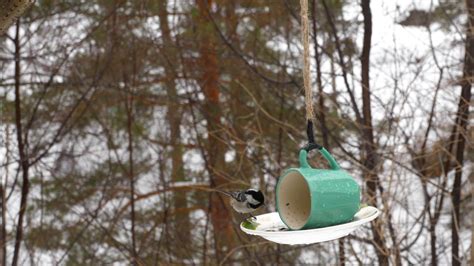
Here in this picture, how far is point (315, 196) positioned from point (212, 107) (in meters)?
4.24

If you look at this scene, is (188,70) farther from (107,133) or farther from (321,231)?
(321,231)

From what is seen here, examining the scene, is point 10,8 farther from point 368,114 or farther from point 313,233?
point 368,114

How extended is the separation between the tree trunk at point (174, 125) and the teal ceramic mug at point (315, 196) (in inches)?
143

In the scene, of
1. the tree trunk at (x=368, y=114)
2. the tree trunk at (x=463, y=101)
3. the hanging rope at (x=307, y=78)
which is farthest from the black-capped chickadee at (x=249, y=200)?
the tree trunk at (x=463, y=101)

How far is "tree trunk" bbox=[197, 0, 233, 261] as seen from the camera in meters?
5.44

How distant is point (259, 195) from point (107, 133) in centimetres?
407

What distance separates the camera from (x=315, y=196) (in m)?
1.41

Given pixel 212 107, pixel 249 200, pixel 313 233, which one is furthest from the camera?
pixel 212 107

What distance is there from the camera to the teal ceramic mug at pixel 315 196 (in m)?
1.42

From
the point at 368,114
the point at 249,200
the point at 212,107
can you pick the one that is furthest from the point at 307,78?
the point at 212,107

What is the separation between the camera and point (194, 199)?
6445mm

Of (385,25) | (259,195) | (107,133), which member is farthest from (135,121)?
(259,195)

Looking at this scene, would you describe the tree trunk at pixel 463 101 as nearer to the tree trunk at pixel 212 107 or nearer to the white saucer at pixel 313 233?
the tree trunk at pixel 212 107

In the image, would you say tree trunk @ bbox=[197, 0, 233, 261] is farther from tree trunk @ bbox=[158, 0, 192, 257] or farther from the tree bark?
the tree bark
